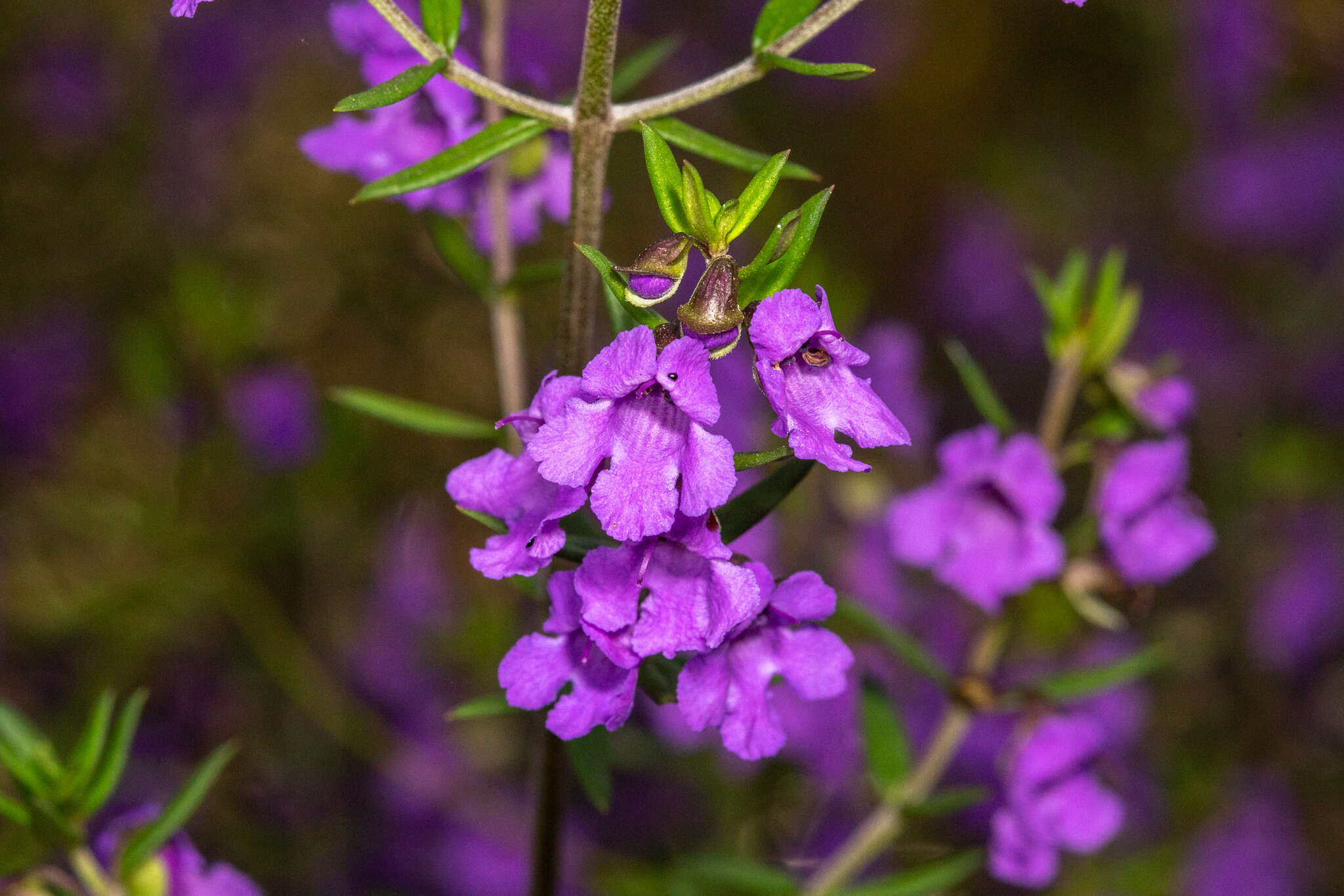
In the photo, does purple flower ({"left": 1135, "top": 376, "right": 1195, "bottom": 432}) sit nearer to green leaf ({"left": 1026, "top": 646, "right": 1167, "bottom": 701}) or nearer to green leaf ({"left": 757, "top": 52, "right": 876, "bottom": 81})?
green leaf ({"left": 1026, "top": 646, "right": 1167, "bottom": 701})

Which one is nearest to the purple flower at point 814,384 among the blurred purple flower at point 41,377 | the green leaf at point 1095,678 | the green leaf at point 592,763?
the green leaf at point 592,763

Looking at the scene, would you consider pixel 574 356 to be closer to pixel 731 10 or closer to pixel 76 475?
pixel 76 475

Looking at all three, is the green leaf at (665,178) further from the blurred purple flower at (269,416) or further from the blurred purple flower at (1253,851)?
the blurred purple flower at (1253,851)

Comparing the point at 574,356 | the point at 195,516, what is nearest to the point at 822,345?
the point at 574,356

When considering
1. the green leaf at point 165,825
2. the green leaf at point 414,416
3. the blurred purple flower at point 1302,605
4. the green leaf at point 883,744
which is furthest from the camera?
the blurred purple flower at point 1302,605

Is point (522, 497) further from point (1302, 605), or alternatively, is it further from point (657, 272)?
point (1302, 605)

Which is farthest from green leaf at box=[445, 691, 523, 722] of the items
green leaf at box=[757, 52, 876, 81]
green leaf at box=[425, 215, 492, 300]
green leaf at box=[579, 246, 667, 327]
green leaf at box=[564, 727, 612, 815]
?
green leaf at box=[757, 52, 876, 81]
